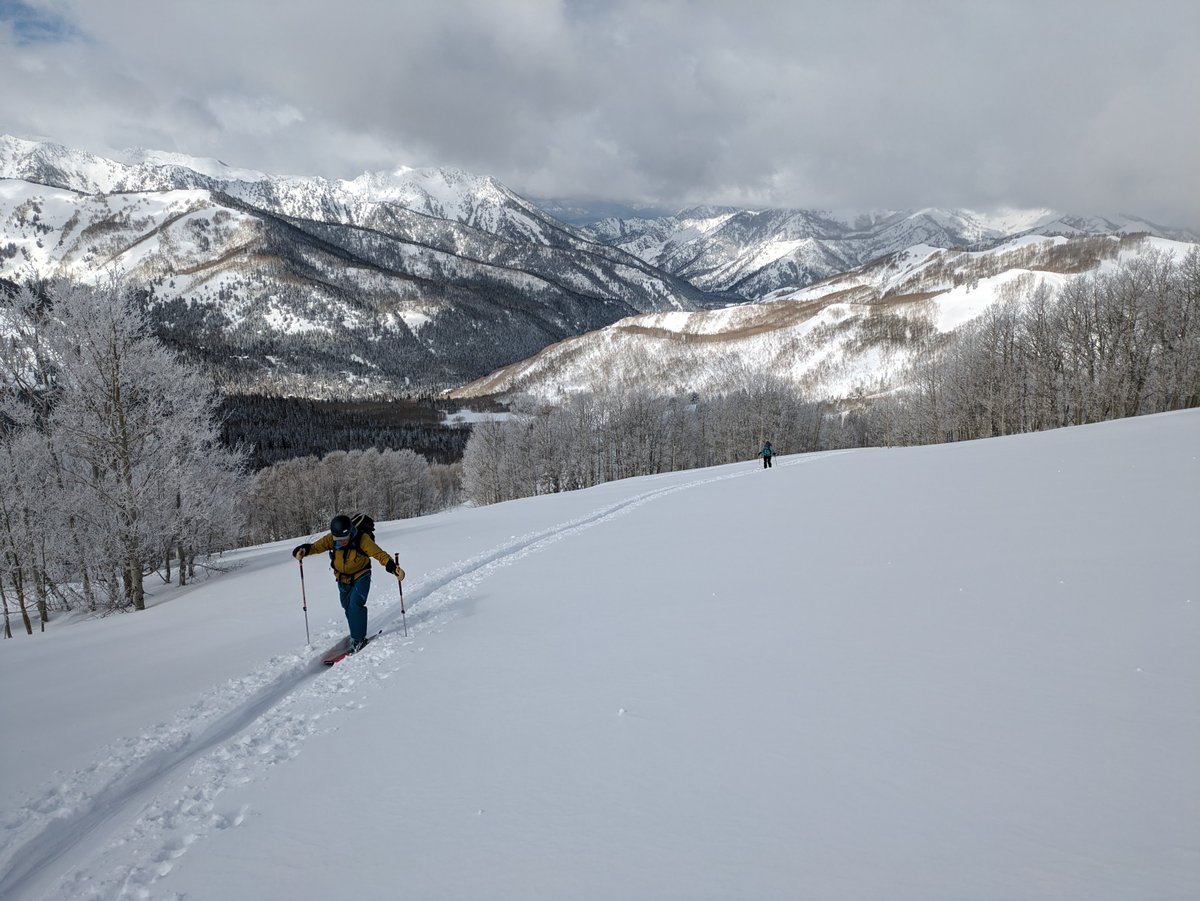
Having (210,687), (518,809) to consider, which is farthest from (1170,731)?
(210,687)

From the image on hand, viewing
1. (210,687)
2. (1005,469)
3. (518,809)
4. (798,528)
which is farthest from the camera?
(1005,469)

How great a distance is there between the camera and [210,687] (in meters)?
7.52

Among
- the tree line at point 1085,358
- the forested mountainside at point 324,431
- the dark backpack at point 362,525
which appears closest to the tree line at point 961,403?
the tree line at point 1085,358

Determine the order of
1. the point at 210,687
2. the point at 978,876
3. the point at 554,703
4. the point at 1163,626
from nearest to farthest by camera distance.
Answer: the point at 978,876 < the point at 554,703 < the point at 1163,626 < the point at 210,687

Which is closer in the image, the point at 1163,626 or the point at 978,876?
the point at 978,876

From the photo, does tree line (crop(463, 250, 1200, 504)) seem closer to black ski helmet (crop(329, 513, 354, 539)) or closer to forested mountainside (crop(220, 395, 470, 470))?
black ski helmet (crop(329, 513, 354, 539))

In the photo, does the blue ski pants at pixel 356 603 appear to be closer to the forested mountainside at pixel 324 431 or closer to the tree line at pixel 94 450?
the tree line at pixel 94 450

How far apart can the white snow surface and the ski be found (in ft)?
0.67

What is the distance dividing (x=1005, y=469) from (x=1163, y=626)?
14754mm

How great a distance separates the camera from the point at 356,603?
8.88 m

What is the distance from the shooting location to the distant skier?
882 centimetres

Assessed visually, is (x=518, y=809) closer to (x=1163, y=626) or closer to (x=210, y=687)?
(x=210, y=687)

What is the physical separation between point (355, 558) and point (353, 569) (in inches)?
6.8

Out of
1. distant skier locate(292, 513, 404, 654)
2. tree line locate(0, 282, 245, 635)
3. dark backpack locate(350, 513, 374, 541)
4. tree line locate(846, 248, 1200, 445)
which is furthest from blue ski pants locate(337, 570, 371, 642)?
tree line locate(846, 248, 1200, 445)
